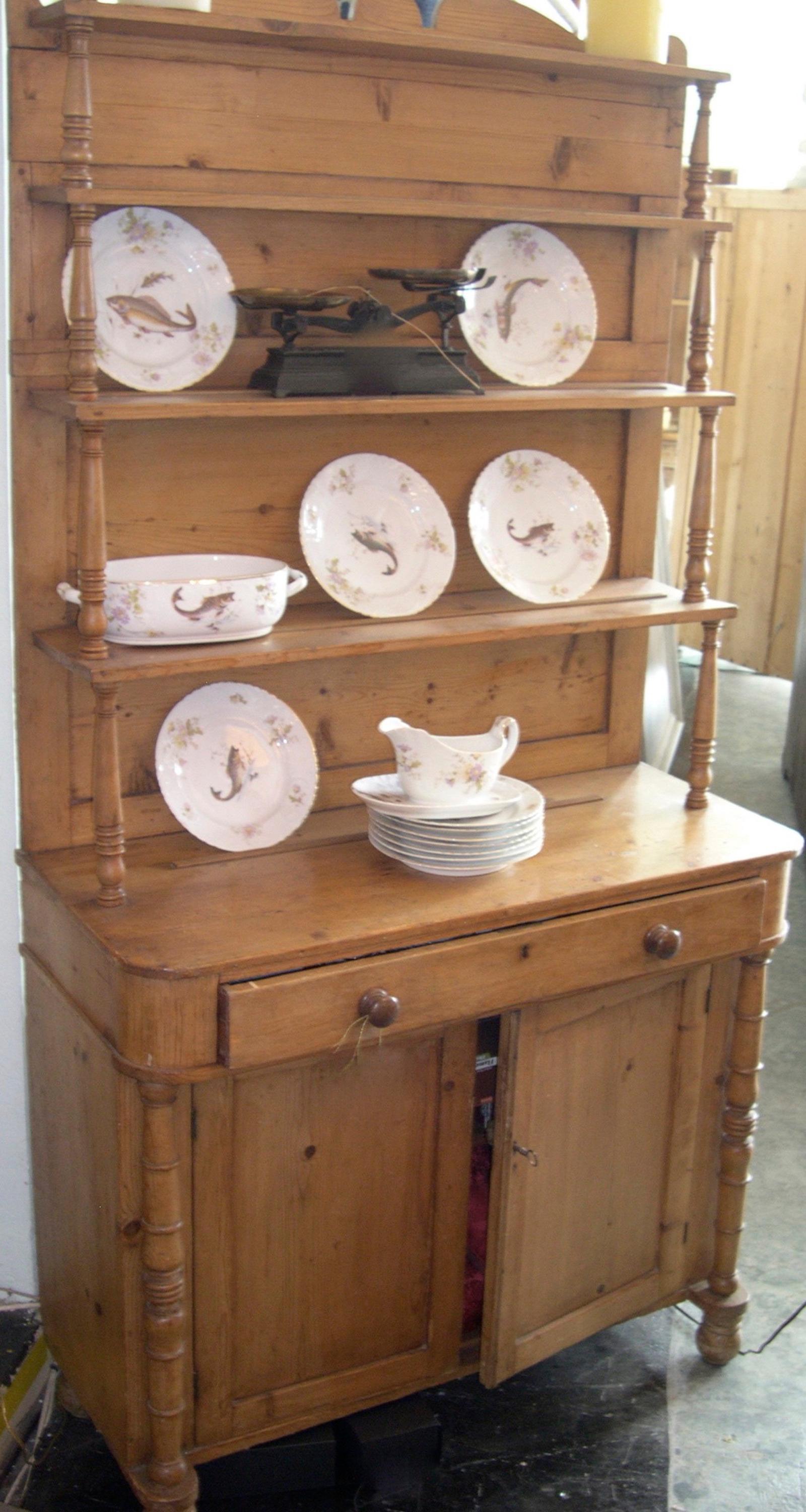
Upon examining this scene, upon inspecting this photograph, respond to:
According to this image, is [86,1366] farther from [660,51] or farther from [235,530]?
[660,51]

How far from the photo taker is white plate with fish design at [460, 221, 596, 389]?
2.18 m

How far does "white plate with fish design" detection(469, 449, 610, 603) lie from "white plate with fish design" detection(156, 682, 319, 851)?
412mm

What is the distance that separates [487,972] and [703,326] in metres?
0.98

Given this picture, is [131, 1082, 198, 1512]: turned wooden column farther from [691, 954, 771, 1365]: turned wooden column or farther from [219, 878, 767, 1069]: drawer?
[691, 954, 771, 1365]: turned wooden column

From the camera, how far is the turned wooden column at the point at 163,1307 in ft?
5.90

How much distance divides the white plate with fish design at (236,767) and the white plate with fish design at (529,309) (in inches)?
23.6

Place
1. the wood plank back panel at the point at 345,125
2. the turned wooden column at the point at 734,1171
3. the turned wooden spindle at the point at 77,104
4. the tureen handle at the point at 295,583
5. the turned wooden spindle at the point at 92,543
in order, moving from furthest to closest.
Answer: the turned wooden column at the point at 734,1171 → the tureen handle at the point at 295,583 → the wood plank back panel at the point at 345,125 → the turned wooden spindle at the point at 92,543 → the turned wooden spindle at the point at 77,104

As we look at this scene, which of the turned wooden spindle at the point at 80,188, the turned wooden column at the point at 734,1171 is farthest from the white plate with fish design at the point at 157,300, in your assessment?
the turned wooden column at the point at 734,1171

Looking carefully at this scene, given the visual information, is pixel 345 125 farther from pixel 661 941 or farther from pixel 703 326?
pixel 661 941

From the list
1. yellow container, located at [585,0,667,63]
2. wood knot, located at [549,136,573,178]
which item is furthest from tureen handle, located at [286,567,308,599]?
yellow container, located at [585,0,667,63]

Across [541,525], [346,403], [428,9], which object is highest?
[428,9]

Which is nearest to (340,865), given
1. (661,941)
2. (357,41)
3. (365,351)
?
(661,941)

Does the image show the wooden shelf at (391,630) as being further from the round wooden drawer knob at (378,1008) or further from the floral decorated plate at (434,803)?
the round wooden drawer knob at (378,1008)

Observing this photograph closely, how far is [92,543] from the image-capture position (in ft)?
5.81
